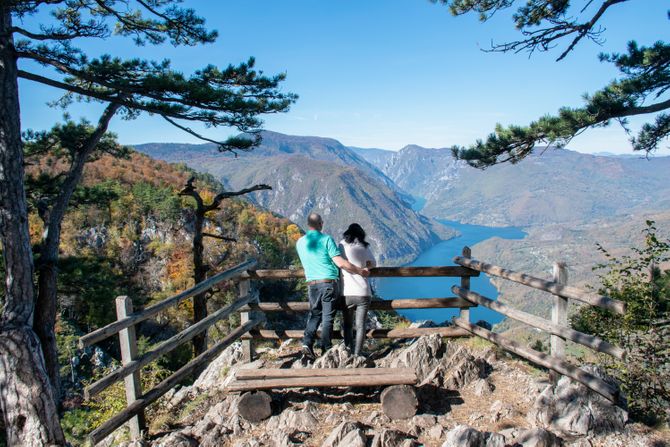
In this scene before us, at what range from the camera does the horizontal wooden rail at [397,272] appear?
611cm

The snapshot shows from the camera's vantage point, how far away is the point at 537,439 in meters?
3.74

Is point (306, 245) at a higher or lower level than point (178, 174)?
lower

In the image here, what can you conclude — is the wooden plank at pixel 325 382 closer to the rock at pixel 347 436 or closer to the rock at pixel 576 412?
the rock at pixel 347 436

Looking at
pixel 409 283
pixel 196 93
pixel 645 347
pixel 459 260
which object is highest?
pixel 196 93

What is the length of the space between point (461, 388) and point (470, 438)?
5.84 ft

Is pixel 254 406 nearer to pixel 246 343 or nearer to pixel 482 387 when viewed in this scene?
pixel 246 343

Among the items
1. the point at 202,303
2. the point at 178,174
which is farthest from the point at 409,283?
the point at 202,303

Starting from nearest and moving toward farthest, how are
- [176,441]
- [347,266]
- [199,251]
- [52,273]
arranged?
[176,441], [347,266], [52,273], [199,251]

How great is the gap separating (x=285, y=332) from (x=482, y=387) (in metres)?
2.98

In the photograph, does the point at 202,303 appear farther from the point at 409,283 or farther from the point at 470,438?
the point at 409,283

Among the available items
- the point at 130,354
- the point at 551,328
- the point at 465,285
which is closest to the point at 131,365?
the point at 130,354

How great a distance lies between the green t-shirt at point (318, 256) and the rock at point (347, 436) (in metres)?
1.92

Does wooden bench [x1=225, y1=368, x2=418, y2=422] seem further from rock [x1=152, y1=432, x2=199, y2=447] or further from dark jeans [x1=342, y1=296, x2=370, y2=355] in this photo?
dark jeans [x1=342, y1=296, x2=370, y2=355]

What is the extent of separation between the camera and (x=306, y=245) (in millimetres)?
5617
